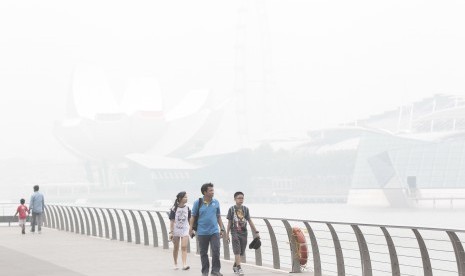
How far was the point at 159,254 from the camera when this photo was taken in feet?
69.8

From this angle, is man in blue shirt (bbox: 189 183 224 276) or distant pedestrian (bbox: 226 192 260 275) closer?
man in blue shirt (bbox: 189 183 224 276)

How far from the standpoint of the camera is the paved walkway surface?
1666cm

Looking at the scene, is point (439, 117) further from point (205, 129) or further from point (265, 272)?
point (265, 272)

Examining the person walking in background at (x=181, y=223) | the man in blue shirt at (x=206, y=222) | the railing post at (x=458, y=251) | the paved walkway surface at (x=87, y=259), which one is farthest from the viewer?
the person walking in background at (x=181, y=223)

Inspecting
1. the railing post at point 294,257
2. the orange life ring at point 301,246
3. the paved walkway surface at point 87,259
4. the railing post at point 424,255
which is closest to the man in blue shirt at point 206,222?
the paved walkway surface at point 87,259

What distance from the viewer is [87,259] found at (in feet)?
64.8

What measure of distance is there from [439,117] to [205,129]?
45.6 metres

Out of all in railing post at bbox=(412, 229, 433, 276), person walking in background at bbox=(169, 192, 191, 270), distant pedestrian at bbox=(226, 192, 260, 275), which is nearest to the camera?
railing post at bbox=(412, 229, 433, 276)

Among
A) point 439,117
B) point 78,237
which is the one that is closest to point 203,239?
point 78,237

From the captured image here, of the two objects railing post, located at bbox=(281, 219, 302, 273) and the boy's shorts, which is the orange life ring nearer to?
railing post, located at bbox=(281, 219, 302, 273)

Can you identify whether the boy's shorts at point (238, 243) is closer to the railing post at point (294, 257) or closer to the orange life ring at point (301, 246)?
the railing post at point (294, 257)

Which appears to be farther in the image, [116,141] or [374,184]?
[116,141]

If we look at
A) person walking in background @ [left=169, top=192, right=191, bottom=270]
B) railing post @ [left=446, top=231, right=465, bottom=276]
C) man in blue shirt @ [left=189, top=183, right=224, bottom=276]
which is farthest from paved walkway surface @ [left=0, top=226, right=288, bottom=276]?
railing post @ [left=446, top=231, right=465, bottom=276]

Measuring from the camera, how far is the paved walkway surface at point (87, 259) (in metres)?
16.7
